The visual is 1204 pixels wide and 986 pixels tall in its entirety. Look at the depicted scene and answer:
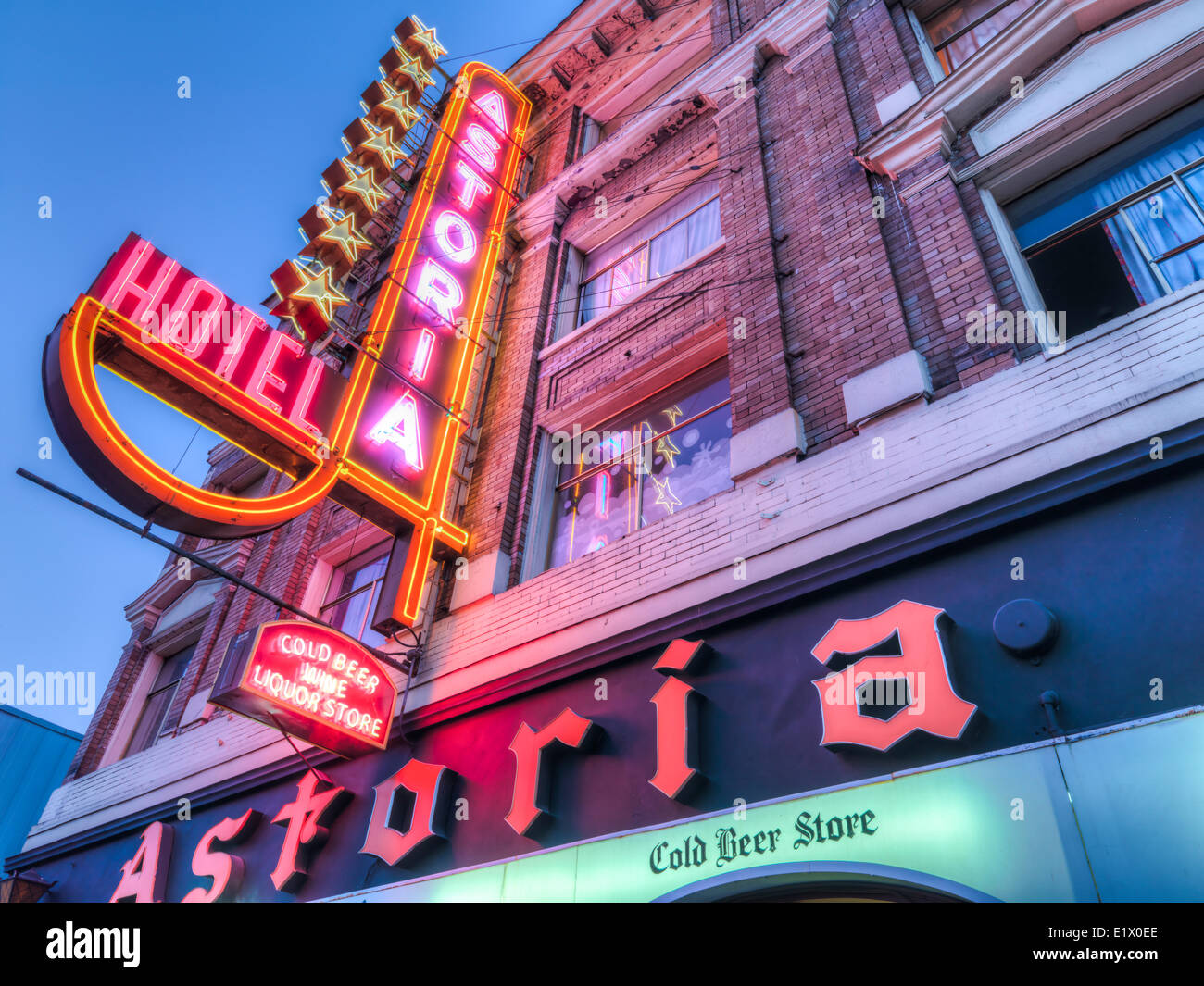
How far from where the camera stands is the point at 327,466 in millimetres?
8148

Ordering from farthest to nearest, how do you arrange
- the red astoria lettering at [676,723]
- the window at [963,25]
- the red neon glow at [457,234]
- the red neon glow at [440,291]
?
the red neon glow at [457,234]
the red neon glow at [440,291]
the window at [963,25]
the red astoria lettering at [676,723]

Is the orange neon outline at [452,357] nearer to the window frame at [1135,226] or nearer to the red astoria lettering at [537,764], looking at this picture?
the red astoria lettering at [537,764]

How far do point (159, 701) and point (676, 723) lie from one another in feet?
36.3

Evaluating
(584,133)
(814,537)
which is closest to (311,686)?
(814,537)

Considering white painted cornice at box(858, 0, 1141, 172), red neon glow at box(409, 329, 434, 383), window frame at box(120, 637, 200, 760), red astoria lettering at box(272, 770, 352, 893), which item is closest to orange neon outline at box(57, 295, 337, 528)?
red neon glow at box(409, 329, 434, 383)

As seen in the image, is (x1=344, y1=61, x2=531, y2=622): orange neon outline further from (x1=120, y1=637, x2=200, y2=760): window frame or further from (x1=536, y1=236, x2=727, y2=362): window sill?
(x1=120, y1=637, x2=200, y2=760): window frame

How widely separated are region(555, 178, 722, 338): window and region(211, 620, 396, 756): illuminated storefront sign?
17.3ft

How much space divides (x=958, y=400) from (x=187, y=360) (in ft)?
21.0

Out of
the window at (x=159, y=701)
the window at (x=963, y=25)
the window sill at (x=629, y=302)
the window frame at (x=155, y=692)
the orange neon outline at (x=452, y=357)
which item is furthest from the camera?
the window at (x=159, y=701)

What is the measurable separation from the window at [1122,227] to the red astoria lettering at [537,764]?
4936 mm

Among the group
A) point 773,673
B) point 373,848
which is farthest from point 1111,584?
point 373,848

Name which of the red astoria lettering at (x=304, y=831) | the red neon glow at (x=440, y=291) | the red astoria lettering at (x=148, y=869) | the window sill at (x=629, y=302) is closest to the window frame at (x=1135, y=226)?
the window sill at (x=629, y=302)

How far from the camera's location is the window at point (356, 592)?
11219mm
